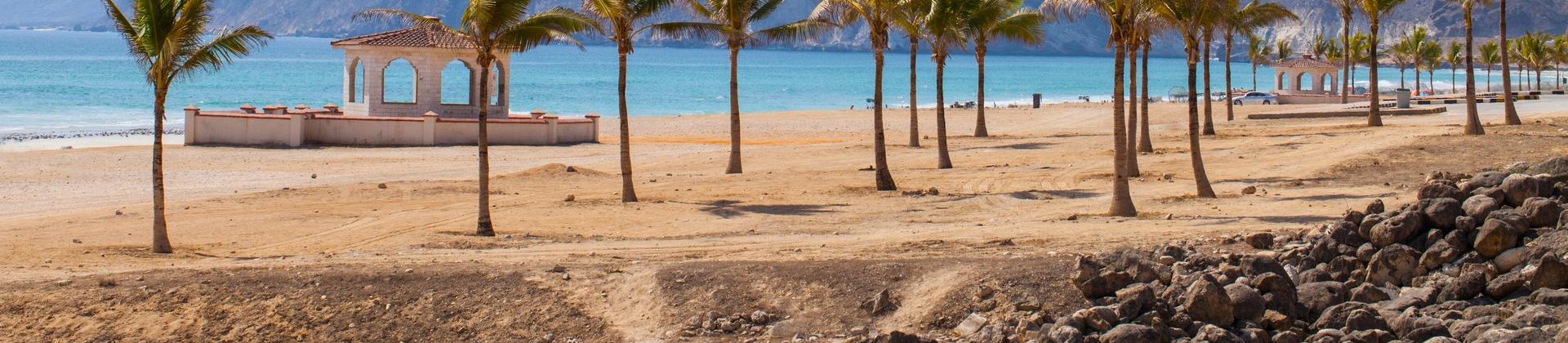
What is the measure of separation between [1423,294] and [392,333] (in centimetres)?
919

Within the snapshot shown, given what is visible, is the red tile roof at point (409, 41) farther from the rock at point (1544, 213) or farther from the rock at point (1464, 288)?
the rock at point (1464, 288)

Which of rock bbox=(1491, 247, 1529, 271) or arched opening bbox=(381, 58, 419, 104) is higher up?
arched opening bbox=(381, 58, 419, 104)

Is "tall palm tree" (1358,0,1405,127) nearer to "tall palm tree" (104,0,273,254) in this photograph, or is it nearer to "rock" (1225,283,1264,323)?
"rock" (1225,283,1264,323)

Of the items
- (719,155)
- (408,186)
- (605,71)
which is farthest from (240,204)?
(605,71)

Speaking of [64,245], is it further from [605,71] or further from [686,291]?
[605,71]

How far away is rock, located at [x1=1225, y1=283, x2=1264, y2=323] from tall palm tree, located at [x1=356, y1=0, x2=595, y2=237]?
957cm

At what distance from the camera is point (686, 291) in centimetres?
1446

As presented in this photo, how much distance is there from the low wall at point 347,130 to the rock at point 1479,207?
26.9 meters

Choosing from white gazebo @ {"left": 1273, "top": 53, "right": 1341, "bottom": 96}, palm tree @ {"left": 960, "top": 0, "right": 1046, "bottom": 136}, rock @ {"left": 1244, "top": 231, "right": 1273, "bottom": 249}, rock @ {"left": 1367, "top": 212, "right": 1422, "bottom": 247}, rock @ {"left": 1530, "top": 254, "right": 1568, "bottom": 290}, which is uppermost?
white gazebo @ {"left": 1273, "top": 53, "right": 1341, "bottom": 96}

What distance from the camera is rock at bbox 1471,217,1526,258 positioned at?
48.6ft

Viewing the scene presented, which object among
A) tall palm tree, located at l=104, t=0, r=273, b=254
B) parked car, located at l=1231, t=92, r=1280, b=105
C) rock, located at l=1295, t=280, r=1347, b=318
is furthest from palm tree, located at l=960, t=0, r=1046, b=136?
parked car, located at l=1231, t=92, r=1280, b=105

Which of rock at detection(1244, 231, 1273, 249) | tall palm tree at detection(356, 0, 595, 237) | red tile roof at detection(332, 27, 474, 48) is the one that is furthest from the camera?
red tile roof at detection(332, 27, 474, 48)

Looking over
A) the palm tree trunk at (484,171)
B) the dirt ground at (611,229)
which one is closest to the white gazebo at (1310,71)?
the dirt ground at (611,229)

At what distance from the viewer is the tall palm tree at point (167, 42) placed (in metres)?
16.8
